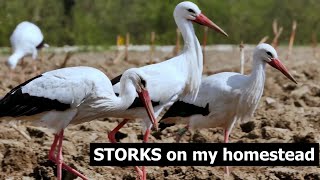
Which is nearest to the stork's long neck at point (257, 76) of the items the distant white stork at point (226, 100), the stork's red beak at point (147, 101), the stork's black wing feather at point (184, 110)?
the distant white stork at point (226, 100)

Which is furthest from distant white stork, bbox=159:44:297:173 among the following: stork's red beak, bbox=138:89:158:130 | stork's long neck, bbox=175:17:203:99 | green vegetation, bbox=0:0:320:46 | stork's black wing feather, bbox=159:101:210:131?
green vegetation, bbox=0:0:320:46

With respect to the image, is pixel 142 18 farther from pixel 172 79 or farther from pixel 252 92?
pixel 172 79

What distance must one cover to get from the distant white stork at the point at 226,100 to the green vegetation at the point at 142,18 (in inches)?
688

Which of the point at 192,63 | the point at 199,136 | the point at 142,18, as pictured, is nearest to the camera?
the point at 192,63

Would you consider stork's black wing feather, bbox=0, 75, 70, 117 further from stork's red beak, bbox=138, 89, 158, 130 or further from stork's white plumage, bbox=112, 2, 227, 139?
stork's white plumage, bbox=112, 2, 227, 139

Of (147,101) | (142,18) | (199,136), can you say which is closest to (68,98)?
(147,101)

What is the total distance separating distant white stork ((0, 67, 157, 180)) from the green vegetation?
1911 cm

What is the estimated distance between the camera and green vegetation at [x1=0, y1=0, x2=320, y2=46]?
2866 cm

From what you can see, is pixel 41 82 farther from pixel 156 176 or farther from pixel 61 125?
pixel 156 176

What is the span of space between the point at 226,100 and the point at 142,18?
65.4ft

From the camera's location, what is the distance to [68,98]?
8570 mm

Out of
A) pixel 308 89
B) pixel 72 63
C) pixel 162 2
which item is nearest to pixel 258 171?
pixel 308 89

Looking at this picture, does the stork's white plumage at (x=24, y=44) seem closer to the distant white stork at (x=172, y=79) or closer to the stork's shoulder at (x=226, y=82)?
the stork's shoulder at (x=226, y=82)

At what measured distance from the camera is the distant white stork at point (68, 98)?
8.58 meters
